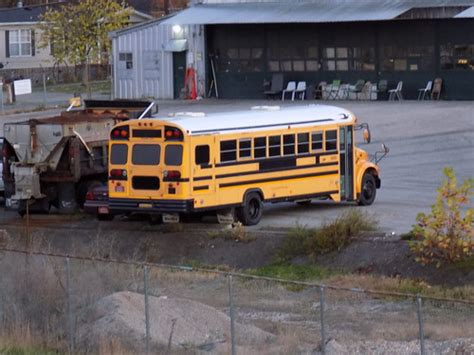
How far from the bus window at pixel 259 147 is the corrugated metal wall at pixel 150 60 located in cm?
3040

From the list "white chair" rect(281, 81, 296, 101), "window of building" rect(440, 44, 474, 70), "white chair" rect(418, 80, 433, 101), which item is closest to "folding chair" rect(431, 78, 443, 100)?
"white chair" rect(418, 80, 433, 101)

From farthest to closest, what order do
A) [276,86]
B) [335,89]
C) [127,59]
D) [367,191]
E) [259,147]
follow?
[127,59]
[276,86]
[335,89]
[367,191]
[259,147]

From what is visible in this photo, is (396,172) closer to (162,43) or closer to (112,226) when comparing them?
(112,226)

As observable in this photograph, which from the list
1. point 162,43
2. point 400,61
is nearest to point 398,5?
point 400,61

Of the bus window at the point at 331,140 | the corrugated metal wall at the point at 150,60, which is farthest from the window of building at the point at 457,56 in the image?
the bus window at the point at 331,140

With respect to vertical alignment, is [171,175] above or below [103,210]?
above

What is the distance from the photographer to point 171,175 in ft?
77.9

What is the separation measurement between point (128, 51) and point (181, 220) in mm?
31811

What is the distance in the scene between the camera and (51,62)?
243 feet

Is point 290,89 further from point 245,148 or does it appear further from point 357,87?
point 245,148

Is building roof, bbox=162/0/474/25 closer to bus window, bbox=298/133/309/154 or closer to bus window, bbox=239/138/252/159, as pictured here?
bus window, bbox=298/133/309/154

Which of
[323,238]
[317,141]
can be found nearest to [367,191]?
[317,141]

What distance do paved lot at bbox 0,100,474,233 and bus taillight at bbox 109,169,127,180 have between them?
120 inches

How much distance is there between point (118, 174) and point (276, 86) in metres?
29.4
